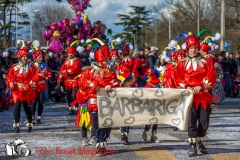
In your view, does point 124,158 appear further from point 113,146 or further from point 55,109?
point 55,109

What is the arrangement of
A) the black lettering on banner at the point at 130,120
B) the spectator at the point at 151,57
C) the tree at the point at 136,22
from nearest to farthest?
the black lettering on banner at the point at 130,120
the spectator at the point at 151,57
the tree at the point at 136,22

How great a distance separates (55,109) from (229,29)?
89.2 feet

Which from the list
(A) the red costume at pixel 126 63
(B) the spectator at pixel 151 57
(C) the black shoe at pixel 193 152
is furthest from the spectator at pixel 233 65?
(C) the black shoe at pixel 193 152

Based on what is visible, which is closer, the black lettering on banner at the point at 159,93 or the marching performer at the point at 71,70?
the black lettering on banner at the point at 159,93

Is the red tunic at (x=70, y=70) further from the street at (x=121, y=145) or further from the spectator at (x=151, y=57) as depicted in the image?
the spectator at (x=151, y=57)

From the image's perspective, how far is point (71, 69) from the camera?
47.8 feet

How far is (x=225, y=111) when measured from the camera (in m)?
16.5

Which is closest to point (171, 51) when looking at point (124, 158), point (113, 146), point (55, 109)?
point (113, 146)

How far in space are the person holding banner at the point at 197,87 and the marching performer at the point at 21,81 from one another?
158 inches

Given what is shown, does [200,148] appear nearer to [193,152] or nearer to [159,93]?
[193,152]

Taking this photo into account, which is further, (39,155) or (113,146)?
(113,146)

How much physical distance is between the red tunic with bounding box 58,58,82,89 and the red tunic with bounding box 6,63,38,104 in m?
2.59

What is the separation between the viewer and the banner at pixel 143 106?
8.98 metres

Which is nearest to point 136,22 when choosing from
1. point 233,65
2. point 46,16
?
point 46,16
